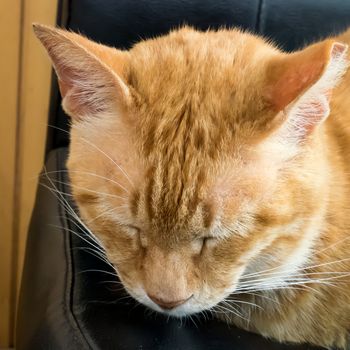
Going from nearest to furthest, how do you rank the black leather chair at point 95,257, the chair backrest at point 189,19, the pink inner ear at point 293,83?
the pink inner ear at point 293,83 < the black leather chair at point 95,257 < the chair backrest at point 189,19

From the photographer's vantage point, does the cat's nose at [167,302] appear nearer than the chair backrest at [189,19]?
Yes

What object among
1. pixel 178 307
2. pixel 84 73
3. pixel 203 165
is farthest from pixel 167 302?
pixel 84 73

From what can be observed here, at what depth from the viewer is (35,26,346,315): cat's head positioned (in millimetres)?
787

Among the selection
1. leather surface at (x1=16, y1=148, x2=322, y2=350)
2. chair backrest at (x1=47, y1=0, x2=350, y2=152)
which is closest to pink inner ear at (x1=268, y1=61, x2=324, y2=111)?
leather surface at (x1=16, y1=148, x2=322, y2=350)

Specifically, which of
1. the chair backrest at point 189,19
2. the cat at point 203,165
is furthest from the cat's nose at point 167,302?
the chair backrest at point 189,19

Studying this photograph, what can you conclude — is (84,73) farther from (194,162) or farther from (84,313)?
(84,313)

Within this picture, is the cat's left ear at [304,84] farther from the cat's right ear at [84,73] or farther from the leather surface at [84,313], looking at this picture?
the leather surface at [84,313]

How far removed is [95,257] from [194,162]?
264 millimetres

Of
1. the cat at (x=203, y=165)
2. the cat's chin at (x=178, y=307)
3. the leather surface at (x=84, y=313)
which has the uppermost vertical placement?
the cat at (x=203, y=165)

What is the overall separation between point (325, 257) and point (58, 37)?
19.4 inches

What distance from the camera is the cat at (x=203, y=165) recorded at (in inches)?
31.0

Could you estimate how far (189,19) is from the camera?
1272 millimetres

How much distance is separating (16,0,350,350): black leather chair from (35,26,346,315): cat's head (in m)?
0.05

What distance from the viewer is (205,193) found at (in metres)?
0.78
